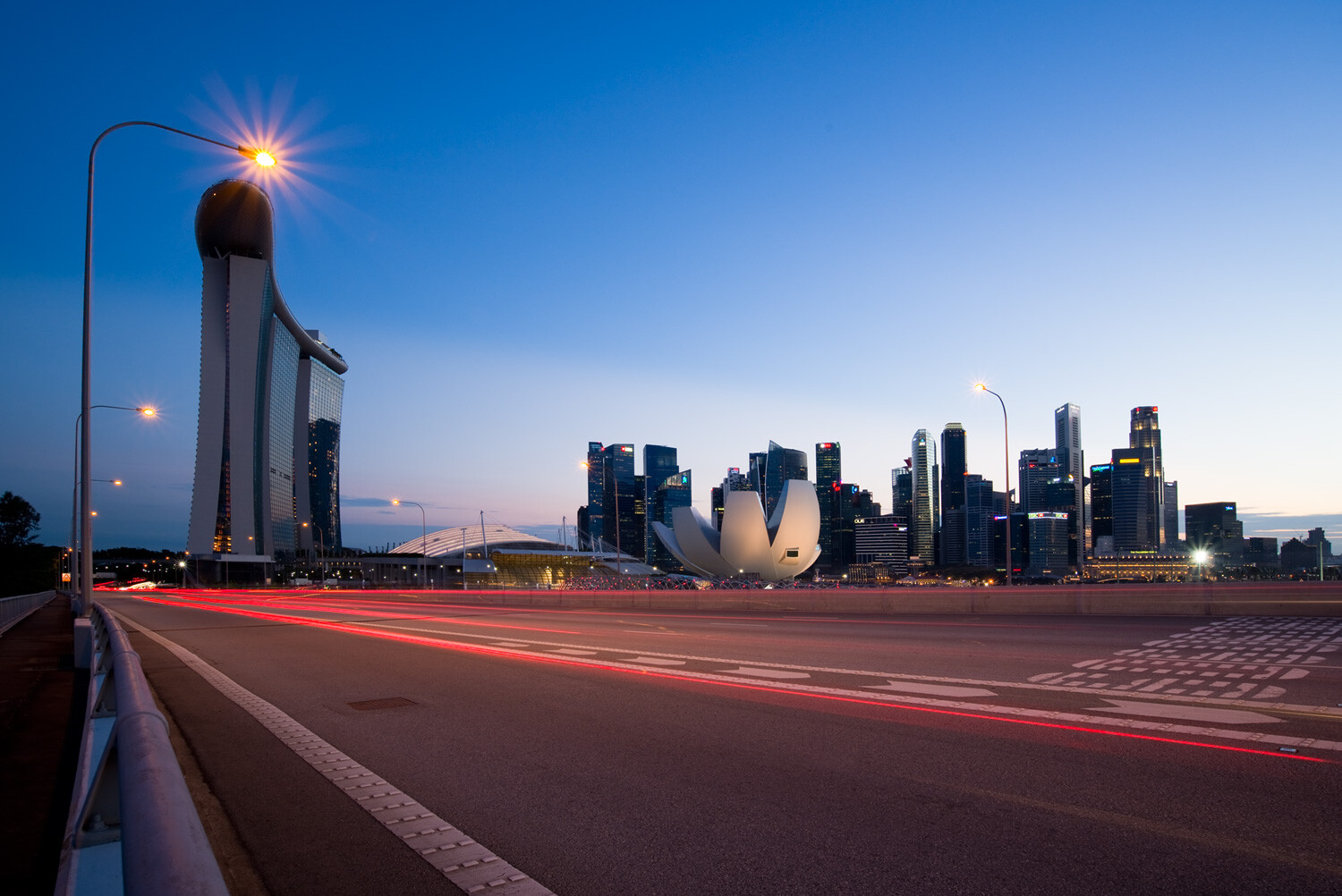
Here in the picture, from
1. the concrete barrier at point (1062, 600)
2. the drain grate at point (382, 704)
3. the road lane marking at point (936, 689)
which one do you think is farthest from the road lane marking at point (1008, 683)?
the concrete barrier at point (1062, 600)

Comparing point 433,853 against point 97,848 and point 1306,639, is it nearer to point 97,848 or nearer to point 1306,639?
point 97,848

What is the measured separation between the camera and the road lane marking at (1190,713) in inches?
293

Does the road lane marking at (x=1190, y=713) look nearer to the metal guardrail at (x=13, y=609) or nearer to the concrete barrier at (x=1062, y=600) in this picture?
the concrete barrier at (x=1062, y=600)

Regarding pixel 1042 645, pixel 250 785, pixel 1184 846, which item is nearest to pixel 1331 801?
pixel 1184 846

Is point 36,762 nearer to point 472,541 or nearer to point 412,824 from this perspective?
point 412,824

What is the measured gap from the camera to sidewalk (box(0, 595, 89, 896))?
17.6 ft

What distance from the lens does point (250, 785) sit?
6.32 m

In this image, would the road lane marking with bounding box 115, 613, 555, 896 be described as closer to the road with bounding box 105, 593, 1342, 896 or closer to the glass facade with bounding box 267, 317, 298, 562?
the road with bounding box 105, 593, 1342, 896

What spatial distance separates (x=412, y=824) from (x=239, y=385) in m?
159

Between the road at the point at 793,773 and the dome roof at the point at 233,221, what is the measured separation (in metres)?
161

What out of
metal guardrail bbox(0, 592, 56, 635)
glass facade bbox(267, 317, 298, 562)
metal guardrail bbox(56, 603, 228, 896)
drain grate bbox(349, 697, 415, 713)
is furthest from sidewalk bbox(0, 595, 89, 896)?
glass facade bbox(267, 317, 298, 562)

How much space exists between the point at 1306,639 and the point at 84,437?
27.1m

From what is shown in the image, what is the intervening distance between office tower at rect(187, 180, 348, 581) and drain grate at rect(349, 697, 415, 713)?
153 m

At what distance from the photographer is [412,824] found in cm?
516
